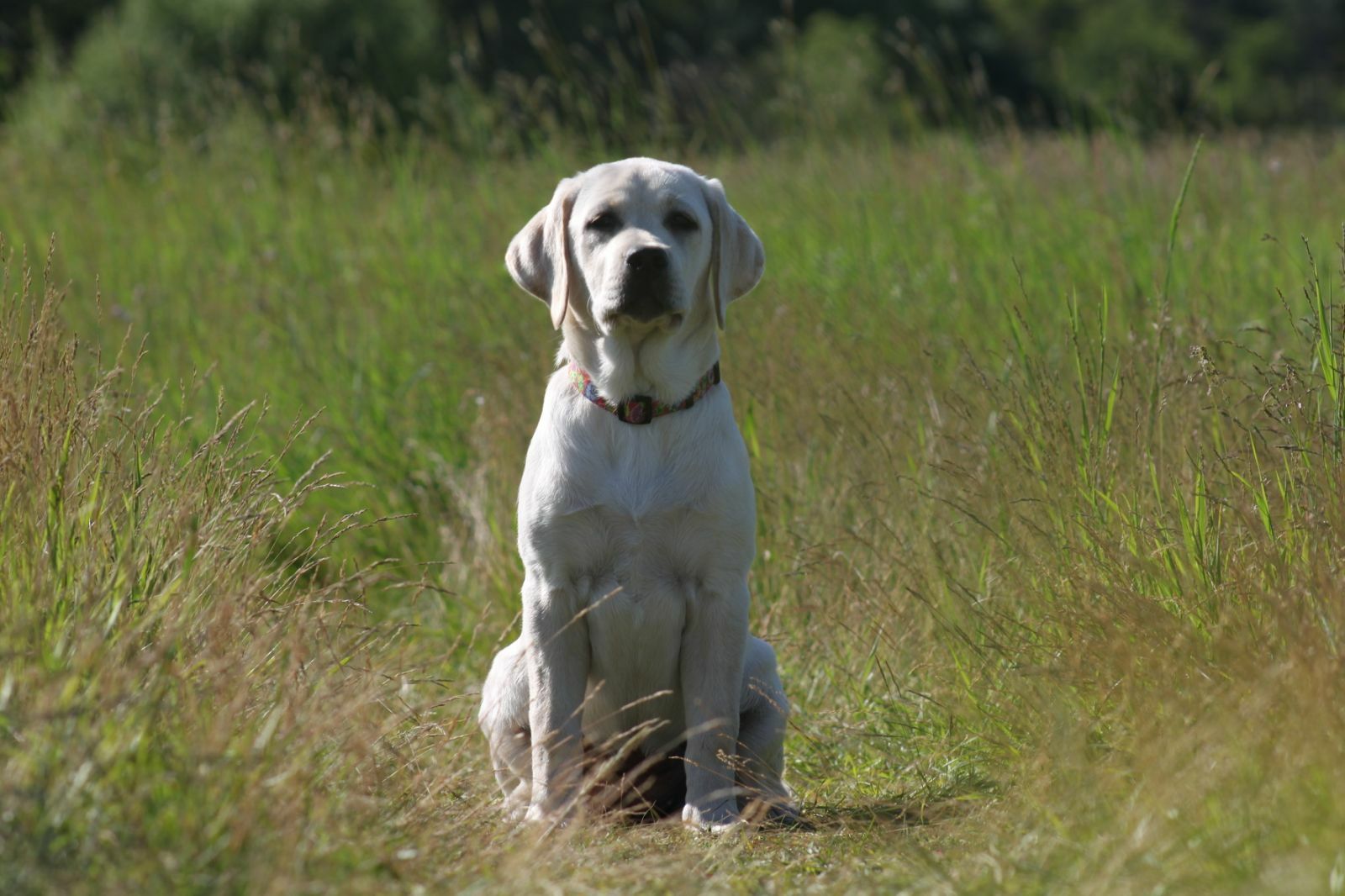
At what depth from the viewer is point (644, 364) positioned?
133 inches

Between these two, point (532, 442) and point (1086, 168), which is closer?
point (532, 442)

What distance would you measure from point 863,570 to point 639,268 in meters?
1.31

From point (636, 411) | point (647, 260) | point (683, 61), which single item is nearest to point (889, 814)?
point (636, 411)

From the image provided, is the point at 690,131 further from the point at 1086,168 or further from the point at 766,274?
the point at 766,274

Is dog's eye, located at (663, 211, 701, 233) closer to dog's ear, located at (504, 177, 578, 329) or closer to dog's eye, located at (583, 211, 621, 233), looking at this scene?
dog's eye, located at (583, 211, 621, 233)

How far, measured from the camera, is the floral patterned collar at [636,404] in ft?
10.9

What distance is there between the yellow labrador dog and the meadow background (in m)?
0.22

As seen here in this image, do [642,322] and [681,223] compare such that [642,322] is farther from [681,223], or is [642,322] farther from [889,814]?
[889,814]

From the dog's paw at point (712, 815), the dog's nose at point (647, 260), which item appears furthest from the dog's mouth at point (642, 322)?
the dog's paw at point (712, 815)

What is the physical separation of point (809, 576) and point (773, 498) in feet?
1.09

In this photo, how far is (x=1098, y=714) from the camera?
9.52 ft

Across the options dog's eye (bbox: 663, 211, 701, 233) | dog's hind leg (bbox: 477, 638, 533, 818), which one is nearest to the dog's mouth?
dog's eye (bbox: 663, 211, 701, 233)

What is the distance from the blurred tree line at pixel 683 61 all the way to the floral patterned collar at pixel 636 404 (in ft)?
10.4

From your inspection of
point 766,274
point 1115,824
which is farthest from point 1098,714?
point 766,274
